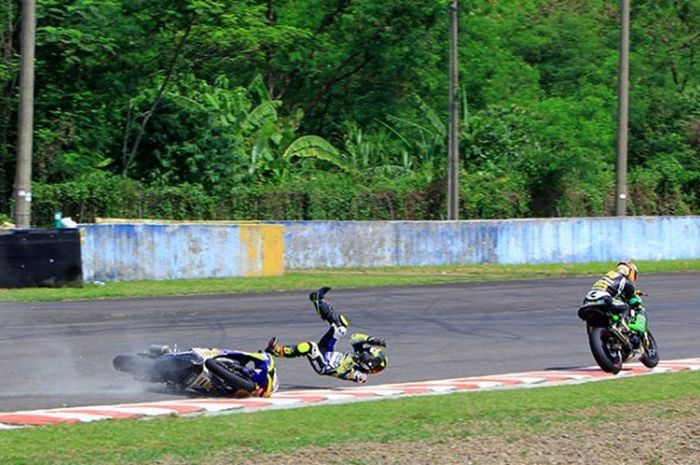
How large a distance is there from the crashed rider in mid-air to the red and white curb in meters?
0.20

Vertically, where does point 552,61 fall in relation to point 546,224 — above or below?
above

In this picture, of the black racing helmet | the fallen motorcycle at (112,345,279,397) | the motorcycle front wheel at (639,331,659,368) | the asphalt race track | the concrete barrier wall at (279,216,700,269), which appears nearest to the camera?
the fallen motorcycle at (112,345,279,397)

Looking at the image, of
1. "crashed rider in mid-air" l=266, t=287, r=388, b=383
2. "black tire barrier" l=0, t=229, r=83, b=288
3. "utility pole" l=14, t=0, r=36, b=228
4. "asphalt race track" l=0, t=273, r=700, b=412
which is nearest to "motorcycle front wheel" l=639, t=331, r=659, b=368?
"asphalt race track" l=0, t=273, r=700, b=412

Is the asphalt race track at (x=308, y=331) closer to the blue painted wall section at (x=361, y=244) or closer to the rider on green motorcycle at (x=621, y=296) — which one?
the rider on green motorcycle at (x=621, y=296)

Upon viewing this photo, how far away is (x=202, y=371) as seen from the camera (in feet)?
40.1

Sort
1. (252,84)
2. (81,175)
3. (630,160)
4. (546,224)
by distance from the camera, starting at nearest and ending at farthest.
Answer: (546,224), (81,175), (252,84), (630,160)

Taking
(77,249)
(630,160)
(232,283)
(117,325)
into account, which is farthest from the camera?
→ (630,160)

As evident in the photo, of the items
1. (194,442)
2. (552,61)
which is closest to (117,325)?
(194,442)

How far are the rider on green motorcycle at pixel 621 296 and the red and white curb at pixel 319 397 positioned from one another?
0.60 meters

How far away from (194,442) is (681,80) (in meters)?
52.6

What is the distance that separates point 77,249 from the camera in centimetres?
2381

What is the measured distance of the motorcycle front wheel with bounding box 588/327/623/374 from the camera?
1481cm

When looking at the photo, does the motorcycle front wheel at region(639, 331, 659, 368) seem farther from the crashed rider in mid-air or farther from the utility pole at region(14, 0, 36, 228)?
the utility pole at region(14, 0, 36, 228)

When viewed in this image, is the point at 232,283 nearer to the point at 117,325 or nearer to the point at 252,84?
the point at 117,325
